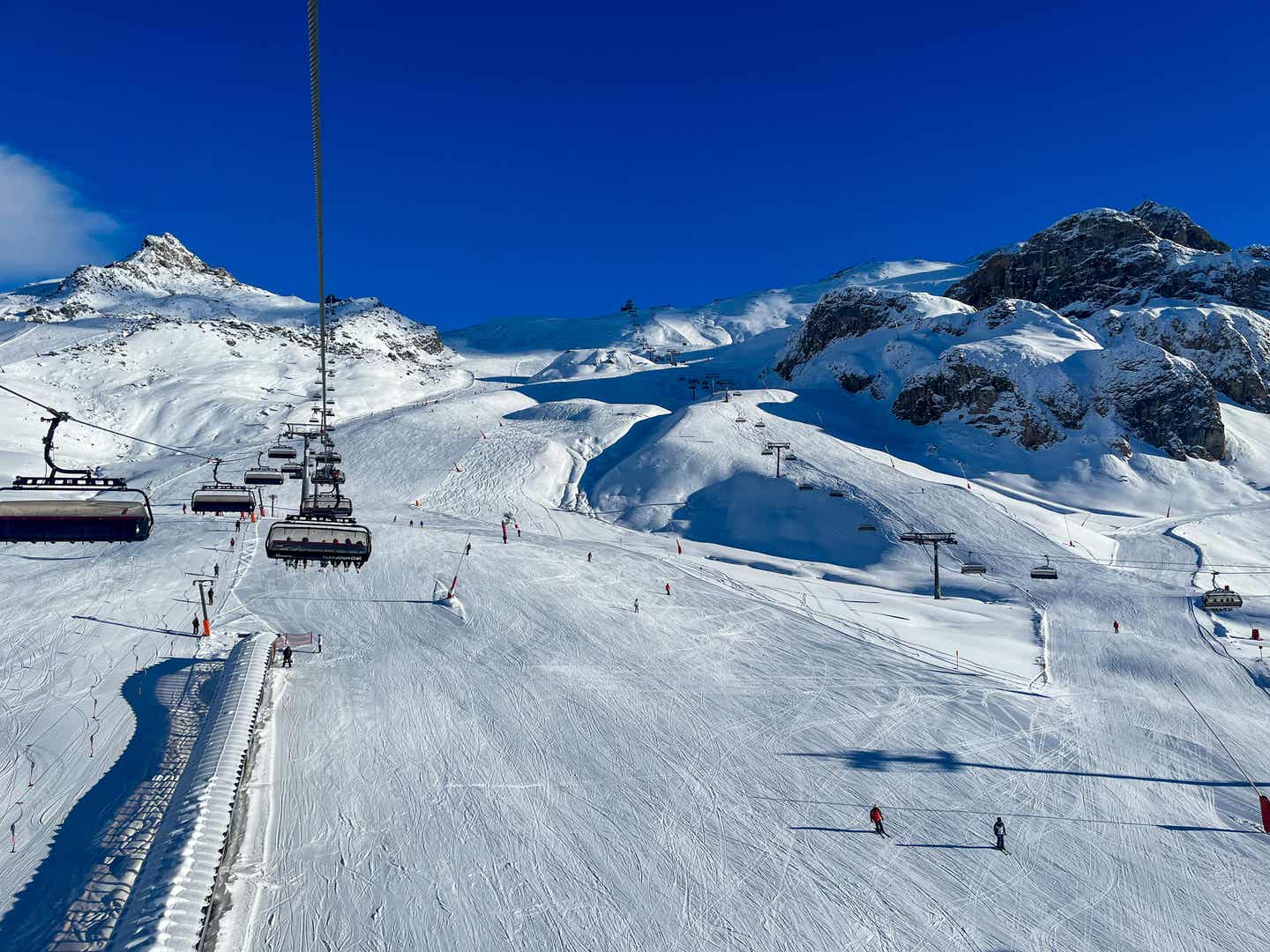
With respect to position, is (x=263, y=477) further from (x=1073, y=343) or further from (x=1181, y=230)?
(x=1181, y=230)

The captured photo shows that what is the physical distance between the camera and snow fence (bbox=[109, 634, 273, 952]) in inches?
521

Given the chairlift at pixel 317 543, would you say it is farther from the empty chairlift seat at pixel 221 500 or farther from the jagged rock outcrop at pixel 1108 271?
the jagged rock outcrop at pixel 1108 271

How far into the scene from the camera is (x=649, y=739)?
23.1 meters

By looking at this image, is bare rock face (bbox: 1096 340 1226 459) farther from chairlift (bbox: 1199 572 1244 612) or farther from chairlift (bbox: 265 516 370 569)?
chairlift (bbox: 265 516 370 569)

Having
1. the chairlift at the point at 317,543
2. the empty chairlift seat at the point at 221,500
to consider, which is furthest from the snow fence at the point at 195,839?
the chairlift at the point at 317,543

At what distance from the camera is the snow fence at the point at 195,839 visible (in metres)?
13.2

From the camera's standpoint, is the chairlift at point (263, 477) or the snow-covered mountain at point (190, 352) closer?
the chairlift at point (263, 477)

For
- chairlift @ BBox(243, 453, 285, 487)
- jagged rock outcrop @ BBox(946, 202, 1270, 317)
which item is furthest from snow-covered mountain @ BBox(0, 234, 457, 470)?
jagged rock outcrop @ BBox(946, 202, 1270, 317)

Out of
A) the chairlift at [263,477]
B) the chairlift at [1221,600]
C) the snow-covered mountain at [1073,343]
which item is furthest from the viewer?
the snow-covered mountain at [1073,343]

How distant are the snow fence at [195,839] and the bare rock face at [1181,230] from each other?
14568 cm

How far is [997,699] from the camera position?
1033 inches

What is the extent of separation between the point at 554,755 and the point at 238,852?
28.2 feet

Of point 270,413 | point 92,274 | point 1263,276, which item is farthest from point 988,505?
point 92,274

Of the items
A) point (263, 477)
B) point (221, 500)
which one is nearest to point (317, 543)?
point (221, 500)
